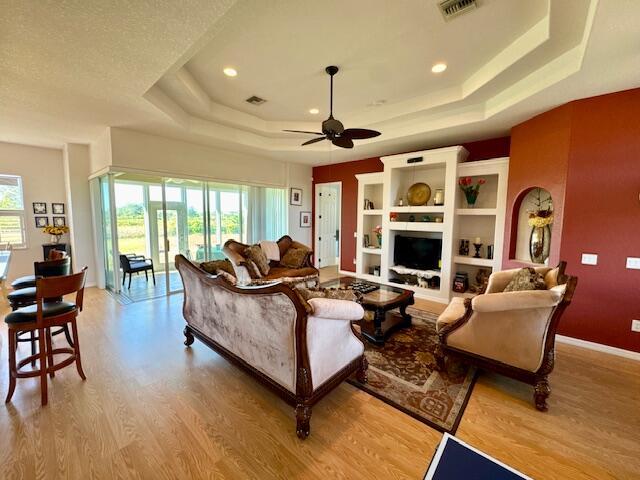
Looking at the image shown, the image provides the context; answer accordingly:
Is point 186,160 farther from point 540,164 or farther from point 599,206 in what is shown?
point 599,206

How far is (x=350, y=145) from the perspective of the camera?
3682 mm

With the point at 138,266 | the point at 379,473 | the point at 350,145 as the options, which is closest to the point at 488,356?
the point at 379,473

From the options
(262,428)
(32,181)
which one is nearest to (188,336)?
(262,428)

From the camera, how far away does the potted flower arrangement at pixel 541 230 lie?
363cm

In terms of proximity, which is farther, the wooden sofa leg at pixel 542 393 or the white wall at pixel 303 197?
the white wall at pixel 303 197

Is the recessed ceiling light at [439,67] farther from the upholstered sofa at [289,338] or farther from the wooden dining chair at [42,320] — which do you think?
the wooden dining chair at [42,320]

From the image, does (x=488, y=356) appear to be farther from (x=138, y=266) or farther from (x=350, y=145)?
(x=138, y=266)

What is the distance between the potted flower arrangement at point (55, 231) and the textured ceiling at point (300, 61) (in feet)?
5.69

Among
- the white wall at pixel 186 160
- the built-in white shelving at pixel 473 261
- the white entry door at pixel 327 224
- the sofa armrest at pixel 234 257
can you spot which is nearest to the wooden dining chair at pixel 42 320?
the sofa armrest at pixel 234 257

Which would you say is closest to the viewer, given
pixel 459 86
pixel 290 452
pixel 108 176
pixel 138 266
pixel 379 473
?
pixel 379 473

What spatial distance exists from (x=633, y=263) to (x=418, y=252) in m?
2.82

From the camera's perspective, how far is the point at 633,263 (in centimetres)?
291

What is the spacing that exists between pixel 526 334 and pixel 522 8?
263 centimetres

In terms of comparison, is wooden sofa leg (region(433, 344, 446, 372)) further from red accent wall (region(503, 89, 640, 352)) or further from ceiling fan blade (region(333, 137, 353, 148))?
ceiling fan blade (region(333, 137, 353, 148))
